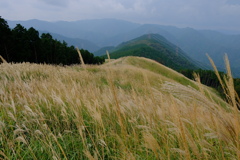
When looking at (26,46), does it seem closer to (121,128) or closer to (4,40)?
(4,40)

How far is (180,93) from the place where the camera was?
1.33 meters

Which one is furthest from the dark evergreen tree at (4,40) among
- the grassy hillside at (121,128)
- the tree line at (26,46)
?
the grassy hillside at (121,128)

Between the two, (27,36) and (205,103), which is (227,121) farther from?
(27,36)

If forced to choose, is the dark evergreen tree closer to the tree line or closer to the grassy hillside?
the tree line

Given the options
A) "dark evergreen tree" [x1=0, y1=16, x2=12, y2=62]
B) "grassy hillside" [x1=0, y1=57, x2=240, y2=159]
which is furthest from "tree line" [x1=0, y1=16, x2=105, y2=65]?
"grassy hillside" [x1=0, y1=57, x2=240, y2=159]

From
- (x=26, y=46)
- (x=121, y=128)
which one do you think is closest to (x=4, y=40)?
(x=26, y=46)

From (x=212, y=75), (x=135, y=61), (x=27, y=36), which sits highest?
(x=27, y=36)

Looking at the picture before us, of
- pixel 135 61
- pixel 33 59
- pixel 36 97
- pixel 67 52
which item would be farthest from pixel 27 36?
pixel 36 97

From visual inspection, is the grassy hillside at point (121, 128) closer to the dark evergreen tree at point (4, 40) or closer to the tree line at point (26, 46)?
the tree line at point (26, 46)

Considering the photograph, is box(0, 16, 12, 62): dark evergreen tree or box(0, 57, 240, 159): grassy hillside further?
box(0, 16, 12, 62): dark evergreen tree

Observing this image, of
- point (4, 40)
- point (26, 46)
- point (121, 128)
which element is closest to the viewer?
point (121, 128)

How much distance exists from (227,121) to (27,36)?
1656 inches

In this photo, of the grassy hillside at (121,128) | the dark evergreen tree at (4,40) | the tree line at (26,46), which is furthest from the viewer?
the tree line at (26,46)

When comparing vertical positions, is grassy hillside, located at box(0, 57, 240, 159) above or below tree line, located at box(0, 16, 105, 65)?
below
